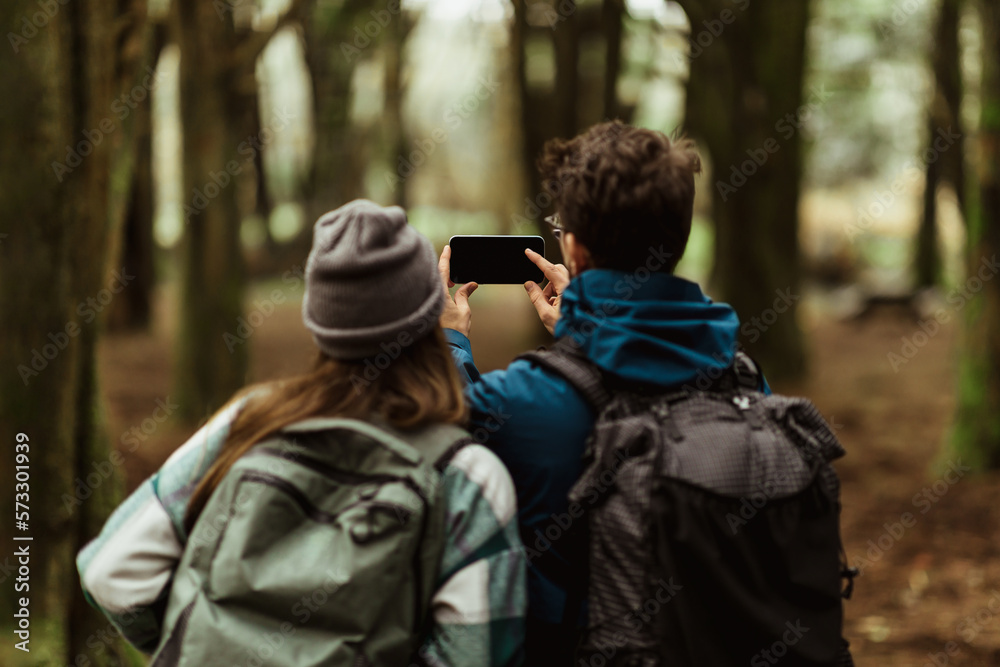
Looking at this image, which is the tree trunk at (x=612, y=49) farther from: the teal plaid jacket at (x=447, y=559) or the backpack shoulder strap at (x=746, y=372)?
the teal plaid jacket at (x=447, y=559)

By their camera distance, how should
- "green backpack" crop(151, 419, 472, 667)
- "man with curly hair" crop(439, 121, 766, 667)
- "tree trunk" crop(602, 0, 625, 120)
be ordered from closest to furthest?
"green backpack" crop(151, 419, 472, 667), "man with curly hair" crop(439, 121, 766, 667), "tree trunk" crop(602, 0, 625, 120)

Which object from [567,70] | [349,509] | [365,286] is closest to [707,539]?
[349,509]

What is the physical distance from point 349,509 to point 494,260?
882mm

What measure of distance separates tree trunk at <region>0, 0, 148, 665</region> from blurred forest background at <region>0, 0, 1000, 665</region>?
10mm

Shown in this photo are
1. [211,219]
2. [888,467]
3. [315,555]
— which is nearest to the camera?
[315,555]

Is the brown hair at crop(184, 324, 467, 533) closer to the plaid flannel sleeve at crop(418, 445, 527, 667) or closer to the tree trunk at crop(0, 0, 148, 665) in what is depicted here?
the plaid flannel sleeve at crop(418, 445, 527, 667)

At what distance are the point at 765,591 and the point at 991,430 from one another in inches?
228

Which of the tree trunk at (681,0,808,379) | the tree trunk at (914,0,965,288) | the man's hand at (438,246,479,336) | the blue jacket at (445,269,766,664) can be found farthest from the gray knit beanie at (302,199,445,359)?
the tree trunk at (914,0,965,288)

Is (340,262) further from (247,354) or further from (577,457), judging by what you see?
(247,354)

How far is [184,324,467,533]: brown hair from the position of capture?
1.86 metres

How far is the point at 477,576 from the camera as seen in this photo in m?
1.80

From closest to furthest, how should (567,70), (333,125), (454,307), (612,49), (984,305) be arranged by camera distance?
(454,307)
(984,305)
(567,70)
(612,49)
(333,125)

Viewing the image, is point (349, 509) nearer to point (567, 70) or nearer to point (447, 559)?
point (447, 559)

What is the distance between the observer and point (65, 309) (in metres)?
3.56
